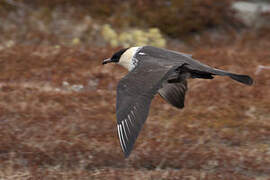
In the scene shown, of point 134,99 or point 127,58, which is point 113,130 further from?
point 134,99

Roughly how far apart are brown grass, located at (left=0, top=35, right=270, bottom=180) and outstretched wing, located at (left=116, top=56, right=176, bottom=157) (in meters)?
0.82

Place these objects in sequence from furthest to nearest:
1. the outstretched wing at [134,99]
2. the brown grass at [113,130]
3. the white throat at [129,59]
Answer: the white throat at [129,59], the brown grass at [113,130], the outstretched wing at [134,99]

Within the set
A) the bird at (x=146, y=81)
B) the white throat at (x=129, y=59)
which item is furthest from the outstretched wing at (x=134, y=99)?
the white throat at (x=129, y=59)

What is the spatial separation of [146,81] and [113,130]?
1347 millimetres

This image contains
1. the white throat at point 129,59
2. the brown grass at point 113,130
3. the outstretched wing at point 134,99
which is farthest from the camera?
the white throat at point 129,59

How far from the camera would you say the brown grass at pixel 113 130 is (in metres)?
5.73

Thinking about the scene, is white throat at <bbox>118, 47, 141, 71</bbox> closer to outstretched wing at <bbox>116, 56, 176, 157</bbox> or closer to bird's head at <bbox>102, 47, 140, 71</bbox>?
bird's head at <bbox>102, 47, 140, 71</bbox>

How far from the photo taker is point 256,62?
900cm

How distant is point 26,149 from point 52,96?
62.1 inches

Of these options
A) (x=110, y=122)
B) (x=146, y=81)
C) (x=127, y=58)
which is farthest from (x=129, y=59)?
(x=146, y=81)

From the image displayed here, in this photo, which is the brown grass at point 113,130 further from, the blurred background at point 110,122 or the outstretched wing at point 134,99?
the outstretched wing at point 134,99

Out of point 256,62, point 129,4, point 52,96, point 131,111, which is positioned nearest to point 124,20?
point 129,4

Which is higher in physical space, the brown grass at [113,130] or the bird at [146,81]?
the bird at [146,81]

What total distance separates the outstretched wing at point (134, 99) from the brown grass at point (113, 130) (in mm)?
815
